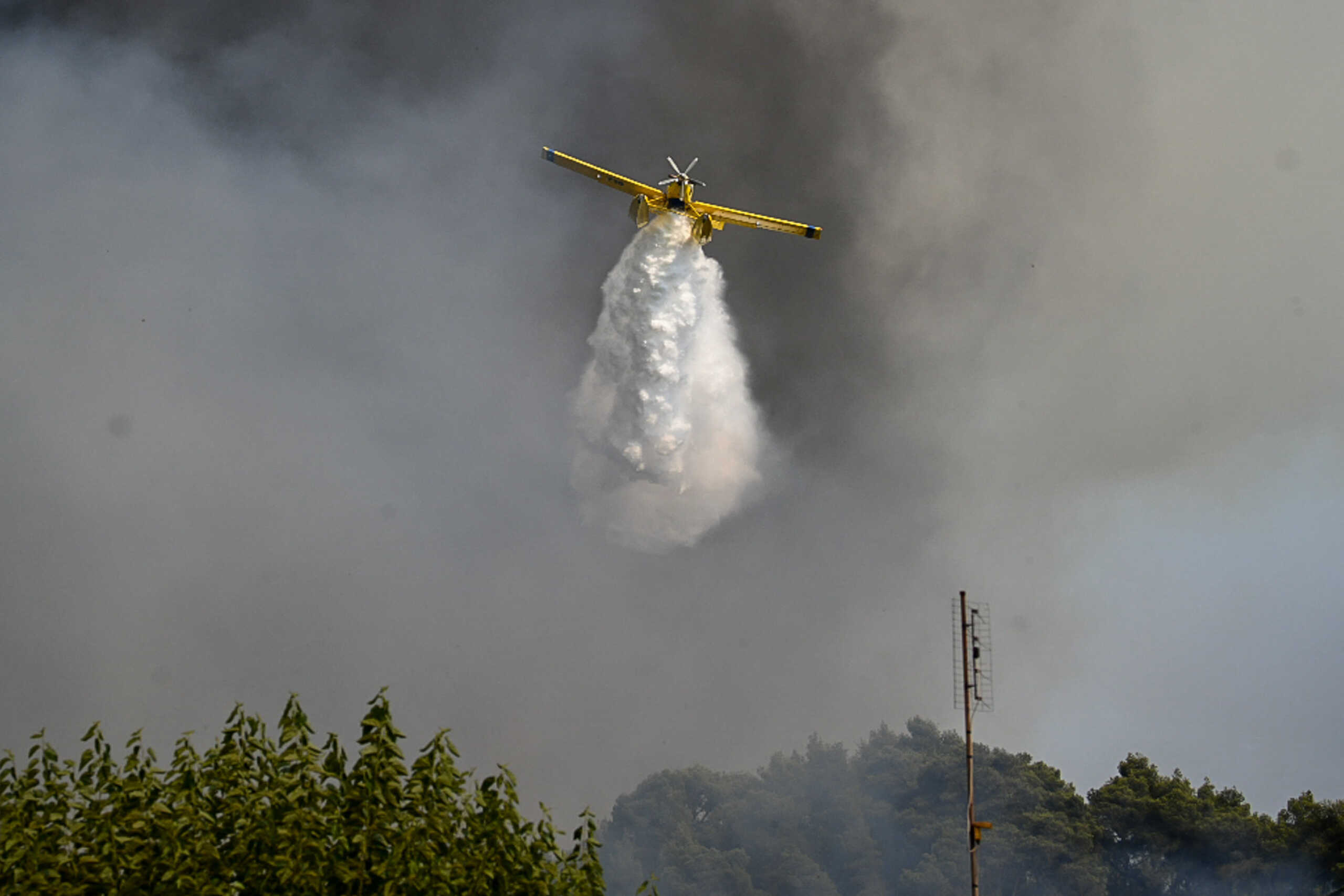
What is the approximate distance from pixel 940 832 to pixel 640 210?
2736 inches

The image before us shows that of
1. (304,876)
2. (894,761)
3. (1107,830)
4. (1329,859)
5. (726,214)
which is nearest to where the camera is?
(304,876)

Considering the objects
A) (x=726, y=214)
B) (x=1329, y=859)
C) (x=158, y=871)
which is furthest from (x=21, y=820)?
(x=1329, y=859)

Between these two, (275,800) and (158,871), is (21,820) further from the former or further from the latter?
(275,800)

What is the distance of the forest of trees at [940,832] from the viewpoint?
3917 inches

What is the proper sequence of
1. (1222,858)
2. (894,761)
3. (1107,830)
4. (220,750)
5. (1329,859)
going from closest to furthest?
1. (220,750)
2. (1329,859)
3. (1222,858)
4. (1107,830)
5. (894,761)

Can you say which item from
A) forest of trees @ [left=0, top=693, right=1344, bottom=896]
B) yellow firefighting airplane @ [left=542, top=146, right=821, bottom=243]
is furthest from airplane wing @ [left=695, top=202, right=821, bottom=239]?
forest of trees @ [left=0, top=693, right=1344, bottom=896]

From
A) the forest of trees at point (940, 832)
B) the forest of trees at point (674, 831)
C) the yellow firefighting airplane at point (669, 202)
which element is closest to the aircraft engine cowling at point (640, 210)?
A: the yellow firefighting airplane at point (669, 202)

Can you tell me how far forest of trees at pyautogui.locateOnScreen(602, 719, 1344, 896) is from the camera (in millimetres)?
99500

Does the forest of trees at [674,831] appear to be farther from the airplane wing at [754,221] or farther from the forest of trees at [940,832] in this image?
the airplane wing at [754,221]

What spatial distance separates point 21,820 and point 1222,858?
10253cm

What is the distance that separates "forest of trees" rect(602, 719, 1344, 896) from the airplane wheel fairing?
65039 millimetres

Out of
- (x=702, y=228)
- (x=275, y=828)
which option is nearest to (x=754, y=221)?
(x=702, y=228)

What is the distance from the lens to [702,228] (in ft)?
229

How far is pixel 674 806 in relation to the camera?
419 feet
